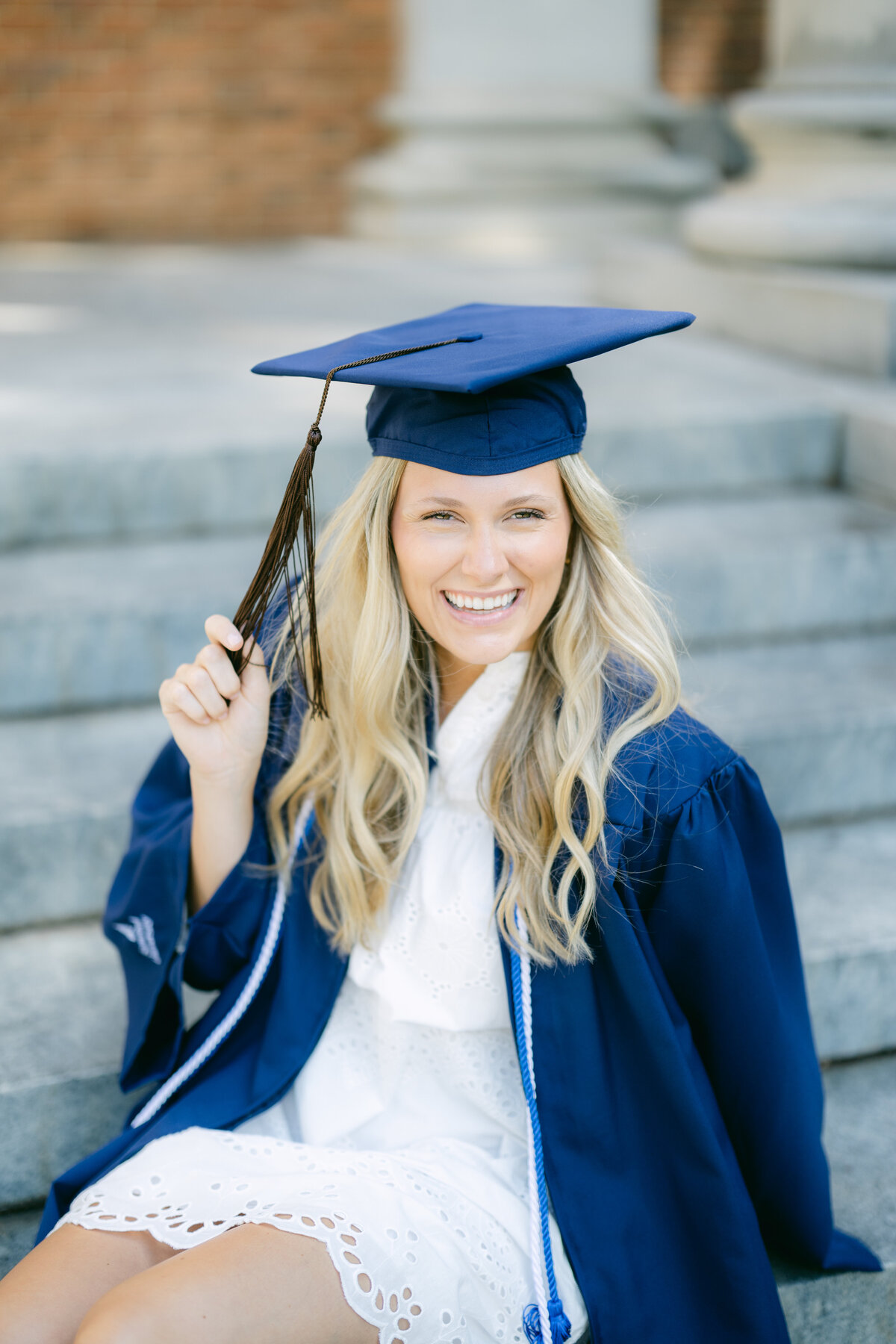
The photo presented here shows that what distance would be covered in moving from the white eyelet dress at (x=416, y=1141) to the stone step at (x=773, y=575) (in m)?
1.27

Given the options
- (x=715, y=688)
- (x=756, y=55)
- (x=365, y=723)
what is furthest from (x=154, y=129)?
(x=365, y=723)

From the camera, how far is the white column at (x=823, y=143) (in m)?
4.02

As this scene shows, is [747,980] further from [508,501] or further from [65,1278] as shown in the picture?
[65,1278]

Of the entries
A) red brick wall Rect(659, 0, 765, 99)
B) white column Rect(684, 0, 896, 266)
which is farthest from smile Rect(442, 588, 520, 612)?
red brick wall Rect(659, 0, 765, 99)

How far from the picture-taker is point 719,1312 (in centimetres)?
172

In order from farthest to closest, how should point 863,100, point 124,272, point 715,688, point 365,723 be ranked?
point 124,272
point 863,100
point 715,688
point 365,723

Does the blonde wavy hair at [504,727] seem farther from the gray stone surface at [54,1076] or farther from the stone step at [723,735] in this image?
the stone step at [723,735]

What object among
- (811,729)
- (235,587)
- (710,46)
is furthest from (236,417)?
(710,46)

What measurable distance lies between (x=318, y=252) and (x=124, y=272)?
116 cm

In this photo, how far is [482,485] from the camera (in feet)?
5.41

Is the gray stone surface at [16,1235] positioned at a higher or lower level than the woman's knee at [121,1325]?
lower

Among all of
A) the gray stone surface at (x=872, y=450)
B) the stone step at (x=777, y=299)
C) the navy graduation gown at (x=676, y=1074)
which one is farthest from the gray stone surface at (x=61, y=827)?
the stone step at (x=777, y=299)

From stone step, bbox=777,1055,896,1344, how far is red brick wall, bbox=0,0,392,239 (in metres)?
6.67

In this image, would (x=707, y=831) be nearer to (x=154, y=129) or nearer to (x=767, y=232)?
(x=767, y=232)
